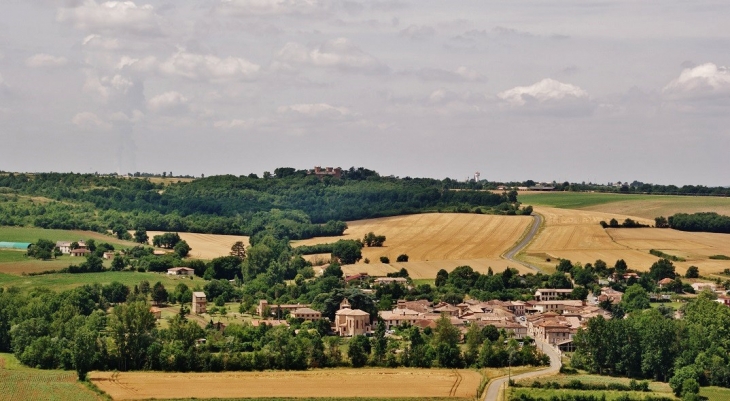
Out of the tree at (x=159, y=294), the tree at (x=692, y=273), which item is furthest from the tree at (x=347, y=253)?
the tree at (x=692, y=273)

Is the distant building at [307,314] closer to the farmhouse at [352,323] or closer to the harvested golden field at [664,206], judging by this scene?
the farmhouse at [352,323]

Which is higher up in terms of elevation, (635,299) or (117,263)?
(117,263)

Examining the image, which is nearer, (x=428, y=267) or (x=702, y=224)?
(x=428, y=267)

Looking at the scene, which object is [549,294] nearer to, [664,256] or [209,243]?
[664,256]

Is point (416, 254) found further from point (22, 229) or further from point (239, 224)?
point (22, 229)

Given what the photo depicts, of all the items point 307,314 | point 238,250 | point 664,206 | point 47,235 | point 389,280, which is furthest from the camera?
point 664,206

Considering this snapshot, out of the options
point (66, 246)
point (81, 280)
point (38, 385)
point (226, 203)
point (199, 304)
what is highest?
point (226, 203)

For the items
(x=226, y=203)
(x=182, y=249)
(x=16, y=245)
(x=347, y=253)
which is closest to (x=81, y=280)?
(x=182, y=249)

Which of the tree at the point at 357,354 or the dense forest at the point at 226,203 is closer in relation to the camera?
the tree at the point at 357,354
